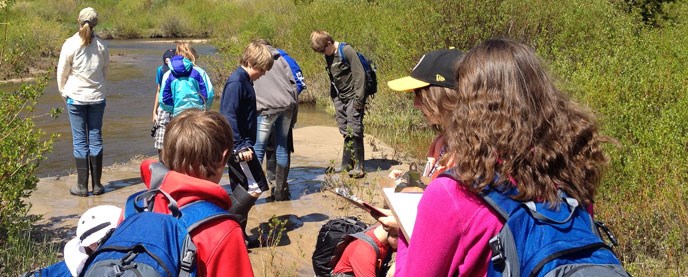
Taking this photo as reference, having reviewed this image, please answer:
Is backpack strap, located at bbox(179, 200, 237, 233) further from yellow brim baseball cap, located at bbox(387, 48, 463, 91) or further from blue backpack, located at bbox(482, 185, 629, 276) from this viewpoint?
blue backpack, located at bbox(482, 185, 629, 276)

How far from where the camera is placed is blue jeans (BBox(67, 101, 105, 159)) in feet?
23.4

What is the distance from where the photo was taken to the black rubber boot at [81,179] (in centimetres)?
733

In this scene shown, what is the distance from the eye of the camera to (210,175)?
2.70m

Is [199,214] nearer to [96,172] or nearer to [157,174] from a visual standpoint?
[157,174]

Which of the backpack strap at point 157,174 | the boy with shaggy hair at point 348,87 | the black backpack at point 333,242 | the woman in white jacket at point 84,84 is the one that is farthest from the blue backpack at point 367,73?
the backpack strap at point 157,174

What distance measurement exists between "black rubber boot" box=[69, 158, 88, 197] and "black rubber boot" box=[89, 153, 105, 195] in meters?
0.09

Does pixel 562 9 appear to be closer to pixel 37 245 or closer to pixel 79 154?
pixel 79 154

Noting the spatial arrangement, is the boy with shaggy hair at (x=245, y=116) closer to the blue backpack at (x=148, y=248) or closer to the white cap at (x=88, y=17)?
the white cap at (x=88, y=17)

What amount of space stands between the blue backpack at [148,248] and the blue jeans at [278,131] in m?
4.74

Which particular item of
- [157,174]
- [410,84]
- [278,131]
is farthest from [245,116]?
[410,84]

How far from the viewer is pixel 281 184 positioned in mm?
7414

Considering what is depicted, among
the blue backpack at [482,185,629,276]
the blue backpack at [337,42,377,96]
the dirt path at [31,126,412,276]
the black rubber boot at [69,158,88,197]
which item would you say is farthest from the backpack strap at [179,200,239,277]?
the blue backpack at [337,42,377,96]

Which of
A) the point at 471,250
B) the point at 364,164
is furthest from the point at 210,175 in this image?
the point at 364,164

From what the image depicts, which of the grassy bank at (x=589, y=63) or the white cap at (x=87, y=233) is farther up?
the white cap at (x=87, y=233)
